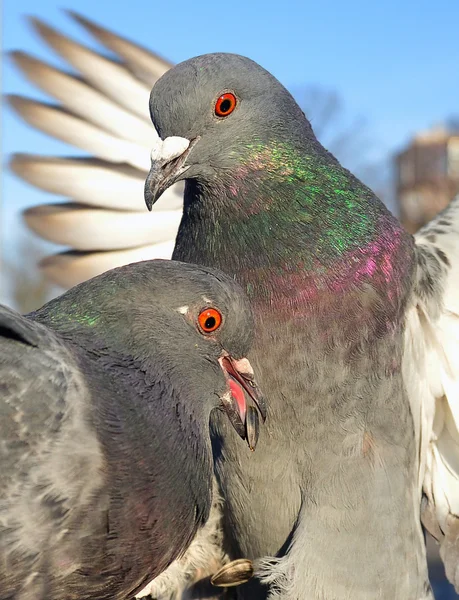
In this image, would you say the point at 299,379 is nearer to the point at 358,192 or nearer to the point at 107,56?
the point at 358,192

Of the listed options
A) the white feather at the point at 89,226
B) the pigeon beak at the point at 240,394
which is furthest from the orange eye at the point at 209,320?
the white feather at the point at 89,226

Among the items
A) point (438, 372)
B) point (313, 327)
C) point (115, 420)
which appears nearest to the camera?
point (115, 420)

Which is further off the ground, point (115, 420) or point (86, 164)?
point (86, 164)

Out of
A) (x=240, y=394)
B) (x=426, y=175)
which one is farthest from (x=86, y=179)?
(x=426, y=175)

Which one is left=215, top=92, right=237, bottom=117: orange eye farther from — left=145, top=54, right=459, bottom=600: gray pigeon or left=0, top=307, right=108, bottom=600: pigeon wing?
left=0, top=307, right=108, bottom=600: pigeon wing

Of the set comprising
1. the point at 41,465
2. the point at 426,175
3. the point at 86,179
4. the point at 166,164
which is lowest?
the point at 41,465

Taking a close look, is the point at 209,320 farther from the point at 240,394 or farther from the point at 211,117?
the point at 211,117

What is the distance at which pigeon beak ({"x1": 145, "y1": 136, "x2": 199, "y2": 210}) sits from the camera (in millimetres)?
3938

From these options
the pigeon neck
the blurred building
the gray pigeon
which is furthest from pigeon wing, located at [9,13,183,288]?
the blurred building

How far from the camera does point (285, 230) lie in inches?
165

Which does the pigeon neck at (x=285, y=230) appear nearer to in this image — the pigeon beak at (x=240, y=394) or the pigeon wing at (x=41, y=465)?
the pigeon beak at (x=240, y=394)

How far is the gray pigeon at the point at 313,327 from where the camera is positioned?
416 cm

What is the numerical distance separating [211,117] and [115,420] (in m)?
1.52

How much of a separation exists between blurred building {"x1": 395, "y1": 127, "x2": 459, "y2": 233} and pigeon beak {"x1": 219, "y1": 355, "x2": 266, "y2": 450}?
21.1 metres
